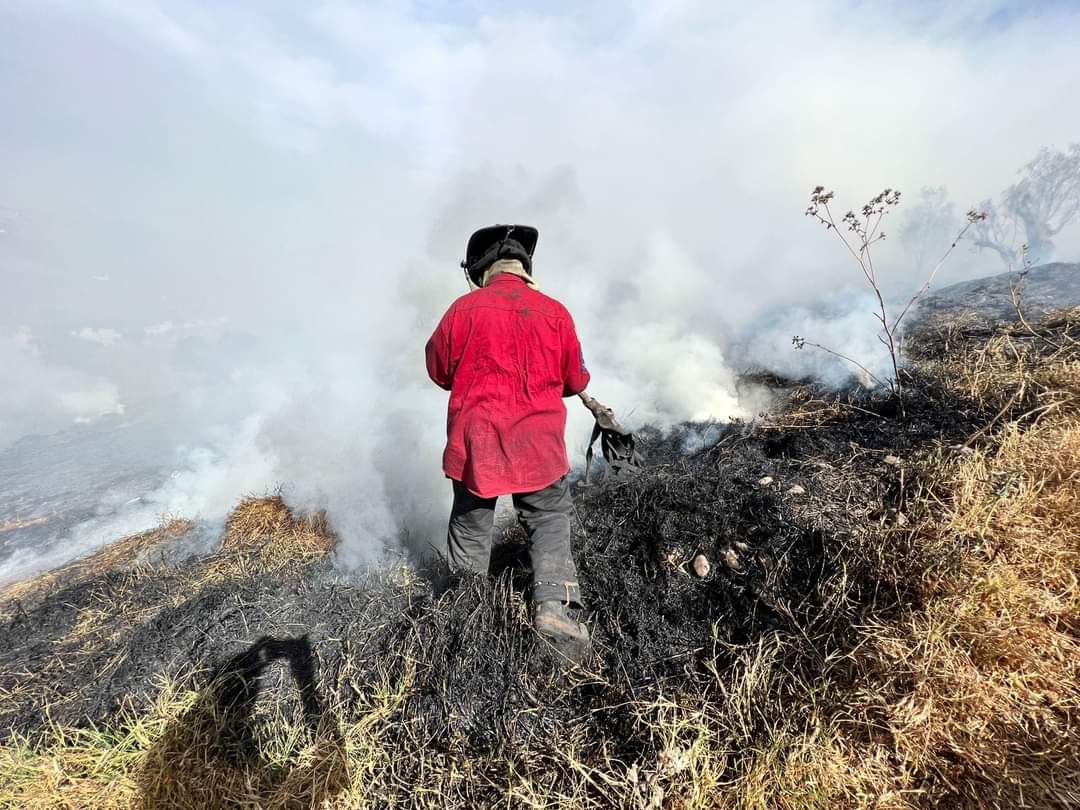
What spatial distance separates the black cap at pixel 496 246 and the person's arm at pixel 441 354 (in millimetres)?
480

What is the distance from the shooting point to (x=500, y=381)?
8.74 ft

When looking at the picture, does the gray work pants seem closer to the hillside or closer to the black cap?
the hillside

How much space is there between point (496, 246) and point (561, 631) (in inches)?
95.9

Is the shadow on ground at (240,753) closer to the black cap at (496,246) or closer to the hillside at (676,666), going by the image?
the hillside at (676,666)

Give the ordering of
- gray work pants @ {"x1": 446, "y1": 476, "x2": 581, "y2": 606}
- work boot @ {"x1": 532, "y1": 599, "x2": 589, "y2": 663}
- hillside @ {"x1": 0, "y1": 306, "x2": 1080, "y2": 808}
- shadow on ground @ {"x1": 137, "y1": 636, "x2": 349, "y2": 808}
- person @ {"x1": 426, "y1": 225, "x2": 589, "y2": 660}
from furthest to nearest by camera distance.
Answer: gray work pants @ {"x1": 446, "y1": 476, "x2": 581, "y2": 606} < person @ {"x1": 426, "y1": 225, "x2": 589, "y2": 660} < work boot @ {"x1": 532, "y1": 599, "x2": 589, "y2": 663} < shadow on ground @ {"x1": 137, "y1": 636, "x2": 349, "y2": 808} < hillside @ {"x1": 0, "y1": 306, "x2": 1080, "y2": 808}

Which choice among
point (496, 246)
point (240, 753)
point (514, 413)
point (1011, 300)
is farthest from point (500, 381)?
point (1011, 300)

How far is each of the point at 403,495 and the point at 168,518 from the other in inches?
142

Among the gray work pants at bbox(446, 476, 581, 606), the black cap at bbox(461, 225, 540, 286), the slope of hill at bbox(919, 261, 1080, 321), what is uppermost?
the slope of hill at bbox(919, 261, 1080, 321)

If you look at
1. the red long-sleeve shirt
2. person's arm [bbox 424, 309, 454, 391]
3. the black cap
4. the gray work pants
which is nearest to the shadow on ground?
the gray work pants

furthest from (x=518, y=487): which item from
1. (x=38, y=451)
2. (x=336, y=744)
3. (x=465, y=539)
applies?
(x=38, y=451)

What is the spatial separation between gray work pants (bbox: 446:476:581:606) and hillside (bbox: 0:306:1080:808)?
0.65 feet

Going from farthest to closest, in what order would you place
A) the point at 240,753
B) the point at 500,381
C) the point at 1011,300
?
the point at 1011,300 → the point at 500,381 → the point at 240,753

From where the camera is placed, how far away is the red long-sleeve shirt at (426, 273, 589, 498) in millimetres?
2623

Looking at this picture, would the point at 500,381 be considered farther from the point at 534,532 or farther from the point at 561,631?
the point at 561,631
